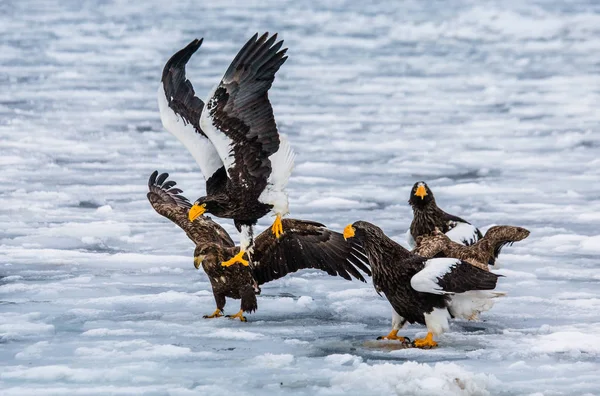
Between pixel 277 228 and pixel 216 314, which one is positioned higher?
pixel 277 228

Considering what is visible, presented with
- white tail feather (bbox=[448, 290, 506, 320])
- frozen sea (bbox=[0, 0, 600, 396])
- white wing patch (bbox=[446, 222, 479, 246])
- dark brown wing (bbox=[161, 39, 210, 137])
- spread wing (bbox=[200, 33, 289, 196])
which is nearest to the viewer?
frozen sea (bbox=[0, 0, 600, 396])

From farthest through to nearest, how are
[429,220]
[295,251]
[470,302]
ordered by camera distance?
[429,220] → [295,251] → [470,302]

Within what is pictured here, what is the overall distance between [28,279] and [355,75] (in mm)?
10304

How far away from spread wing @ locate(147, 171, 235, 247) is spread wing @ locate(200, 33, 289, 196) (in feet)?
1.42

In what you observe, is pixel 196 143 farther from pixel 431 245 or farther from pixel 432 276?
pixel 432 276

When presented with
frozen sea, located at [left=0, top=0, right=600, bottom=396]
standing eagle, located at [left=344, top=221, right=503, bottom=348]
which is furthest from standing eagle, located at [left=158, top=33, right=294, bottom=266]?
standing eagle, located at [left=344, top=221, right=503, bottom=348]

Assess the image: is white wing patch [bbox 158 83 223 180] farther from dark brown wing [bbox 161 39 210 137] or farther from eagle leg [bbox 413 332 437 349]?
eagle leg [bbox 413 332 437 349]

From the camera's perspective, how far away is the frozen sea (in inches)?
196

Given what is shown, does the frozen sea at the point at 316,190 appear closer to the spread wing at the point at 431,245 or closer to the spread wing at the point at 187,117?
the spread wing at the point at 431,245

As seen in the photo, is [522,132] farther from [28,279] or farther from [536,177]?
[28,279]

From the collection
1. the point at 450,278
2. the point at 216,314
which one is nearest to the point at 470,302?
the point at 450,278

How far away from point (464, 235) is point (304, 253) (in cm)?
104

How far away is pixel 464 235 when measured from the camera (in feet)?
22.6

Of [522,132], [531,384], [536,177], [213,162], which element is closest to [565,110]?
[522,132]
